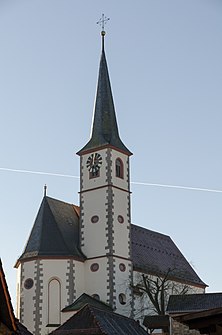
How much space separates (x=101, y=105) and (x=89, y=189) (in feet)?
23.5

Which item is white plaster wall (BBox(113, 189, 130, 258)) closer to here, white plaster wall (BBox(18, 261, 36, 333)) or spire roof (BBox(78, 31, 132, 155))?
spire roof (BBox(78, 31, 132, 155))

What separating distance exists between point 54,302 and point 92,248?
4.80m

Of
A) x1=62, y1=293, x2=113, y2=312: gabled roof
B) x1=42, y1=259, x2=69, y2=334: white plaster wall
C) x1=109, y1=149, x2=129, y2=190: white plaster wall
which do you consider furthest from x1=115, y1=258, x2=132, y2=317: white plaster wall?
x1=109, y1=149, x2=129, y2=190: white plaster wall

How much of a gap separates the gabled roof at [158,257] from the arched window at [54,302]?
6.86 metres

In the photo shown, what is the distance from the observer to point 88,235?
5278 centimetres

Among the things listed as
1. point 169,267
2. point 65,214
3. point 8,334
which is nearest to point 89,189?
point 65,214

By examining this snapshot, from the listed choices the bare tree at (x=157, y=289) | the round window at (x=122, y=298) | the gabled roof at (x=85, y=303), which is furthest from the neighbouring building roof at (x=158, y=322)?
the bare tree at (x=157, y=289)

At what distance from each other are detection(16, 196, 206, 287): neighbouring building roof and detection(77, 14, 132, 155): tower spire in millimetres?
4926

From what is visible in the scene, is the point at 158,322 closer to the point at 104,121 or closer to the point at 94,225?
the point at 94,225

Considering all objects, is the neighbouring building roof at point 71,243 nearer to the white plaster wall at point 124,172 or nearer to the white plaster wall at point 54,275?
the white plaster wall at point 54,275

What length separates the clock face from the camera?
54000 mm

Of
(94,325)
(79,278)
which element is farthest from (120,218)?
(94,325)

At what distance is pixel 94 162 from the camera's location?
54.4 m

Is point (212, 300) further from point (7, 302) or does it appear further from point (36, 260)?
point (7, 302)
